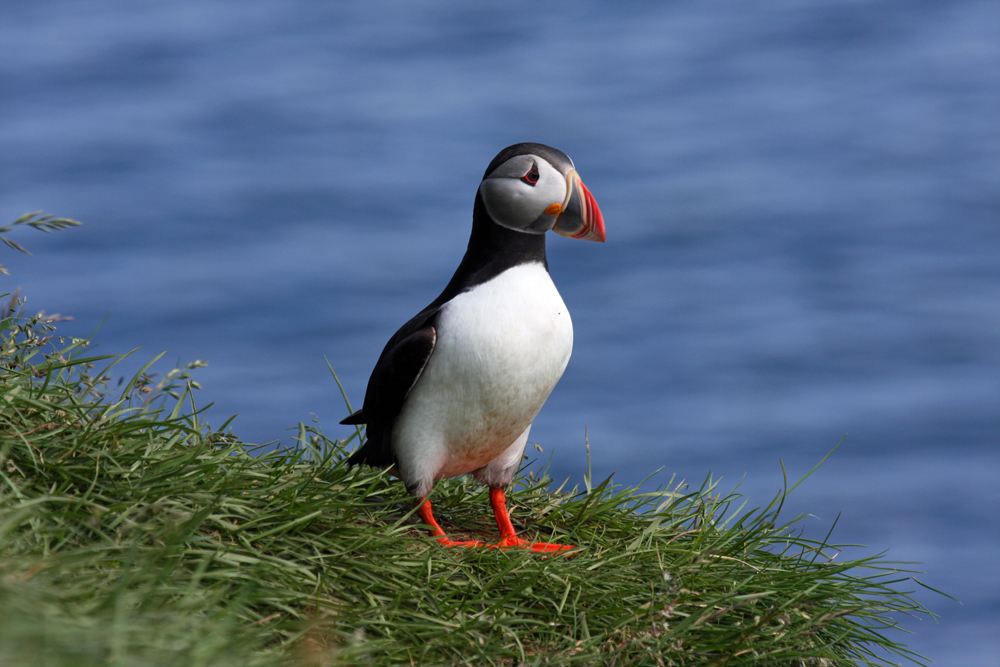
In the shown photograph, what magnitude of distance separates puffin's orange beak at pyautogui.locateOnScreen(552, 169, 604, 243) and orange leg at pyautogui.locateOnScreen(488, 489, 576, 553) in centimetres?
125

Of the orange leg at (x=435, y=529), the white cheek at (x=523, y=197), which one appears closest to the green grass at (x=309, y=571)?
the orange leg at (x=435, y=529)

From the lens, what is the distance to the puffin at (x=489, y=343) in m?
4.14

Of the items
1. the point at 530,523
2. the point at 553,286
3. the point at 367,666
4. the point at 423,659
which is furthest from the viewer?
the point at 530,523

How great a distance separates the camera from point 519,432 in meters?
4.45

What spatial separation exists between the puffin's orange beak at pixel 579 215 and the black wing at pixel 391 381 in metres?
0.69

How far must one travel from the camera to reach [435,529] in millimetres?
4168

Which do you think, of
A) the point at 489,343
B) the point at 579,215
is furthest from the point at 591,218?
the point at 489,343

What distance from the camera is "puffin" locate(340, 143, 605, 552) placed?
13.6 ft

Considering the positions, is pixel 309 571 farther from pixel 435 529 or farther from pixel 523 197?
pixel 523 197

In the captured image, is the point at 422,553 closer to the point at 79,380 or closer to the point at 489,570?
the point at 489,570

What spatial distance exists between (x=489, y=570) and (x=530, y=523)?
903mm

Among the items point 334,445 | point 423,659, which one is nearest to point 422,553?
point 423,659

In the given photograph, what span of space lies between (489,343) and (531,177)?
755mm

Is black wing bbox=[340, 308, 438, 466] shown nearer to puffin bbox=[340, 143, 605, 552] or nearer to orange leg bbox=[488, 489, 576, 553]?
puffin bbox=[340, 143, 605, 552]
